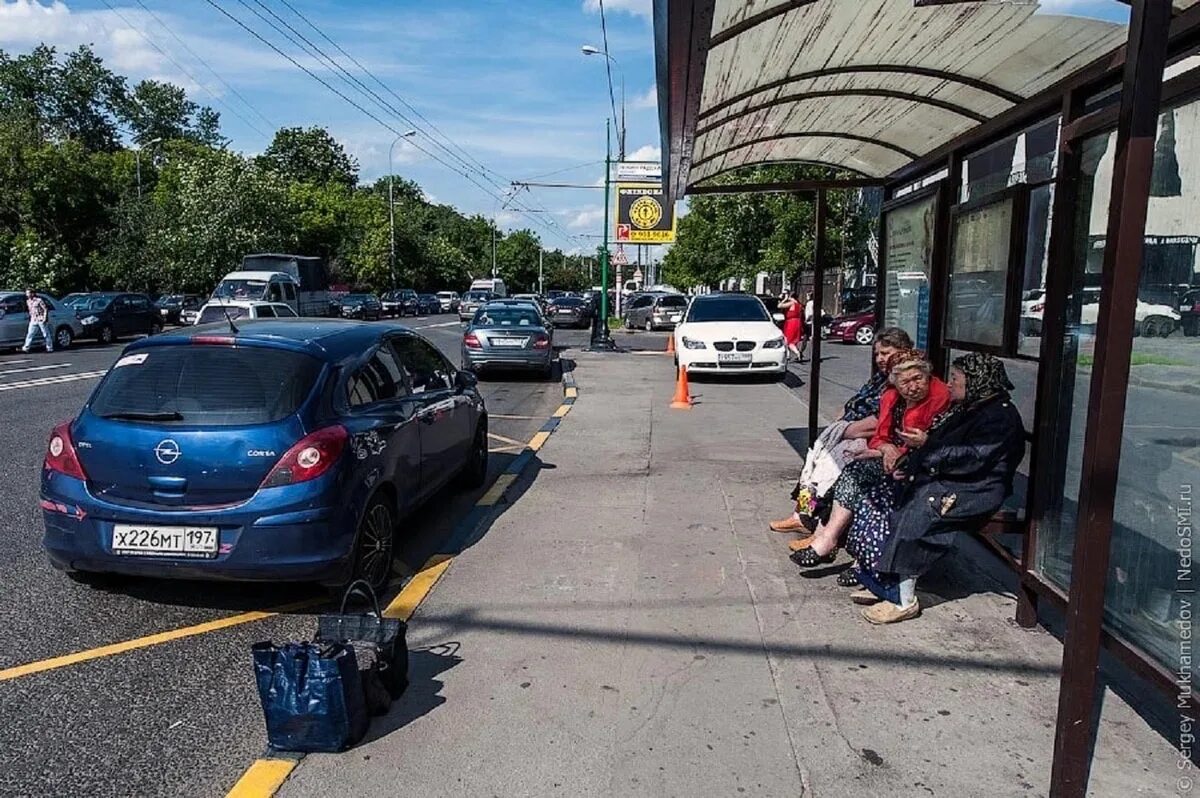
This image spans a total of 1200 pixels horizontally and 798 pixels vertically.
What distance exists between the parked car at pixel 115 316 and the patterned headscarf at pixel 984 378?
27.1 meters

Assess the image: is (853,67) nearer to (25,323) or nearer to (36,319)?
(36,319)

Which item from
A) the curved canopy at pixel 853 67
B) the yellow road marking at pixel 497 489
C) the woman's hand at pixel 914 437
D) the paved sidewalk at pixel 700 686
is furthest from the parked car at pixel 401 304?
the woman's hand at pixel 914 437

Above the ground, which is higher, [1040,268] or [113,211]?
[113,211]

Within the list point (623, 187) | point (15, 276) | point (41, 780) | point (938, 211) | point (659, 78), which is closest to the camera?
point (41, 780)

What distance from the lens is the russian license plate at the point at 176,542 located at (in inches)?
165

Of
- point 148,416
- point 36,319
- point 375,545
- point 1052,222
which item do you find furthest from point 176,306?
point 1052,222

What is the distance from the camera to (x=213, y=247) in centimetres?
4094

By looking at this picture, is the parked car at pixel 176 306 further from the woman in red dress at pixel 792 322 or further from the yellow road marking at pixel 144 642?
the yellow road marking at pixel 144 642

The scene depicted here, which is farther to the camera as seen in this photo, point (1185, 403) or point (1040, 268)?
point (1040, 268)

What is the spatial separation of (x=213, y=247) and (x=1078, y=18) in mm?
42769

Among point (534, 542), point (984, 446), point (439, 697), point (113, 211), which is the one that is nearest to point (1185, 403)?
point (984, 446)

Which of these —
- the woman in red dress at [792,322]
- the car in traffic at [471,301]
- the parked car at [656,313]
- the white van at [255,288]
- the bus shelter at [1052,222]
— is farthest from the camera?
the car in traffic at [471,301]

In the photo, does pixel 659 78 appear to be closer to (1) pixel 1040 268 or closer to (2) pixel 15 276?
(1) pixel 1040 268

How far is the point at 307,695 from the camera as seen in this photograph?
10.2ft
